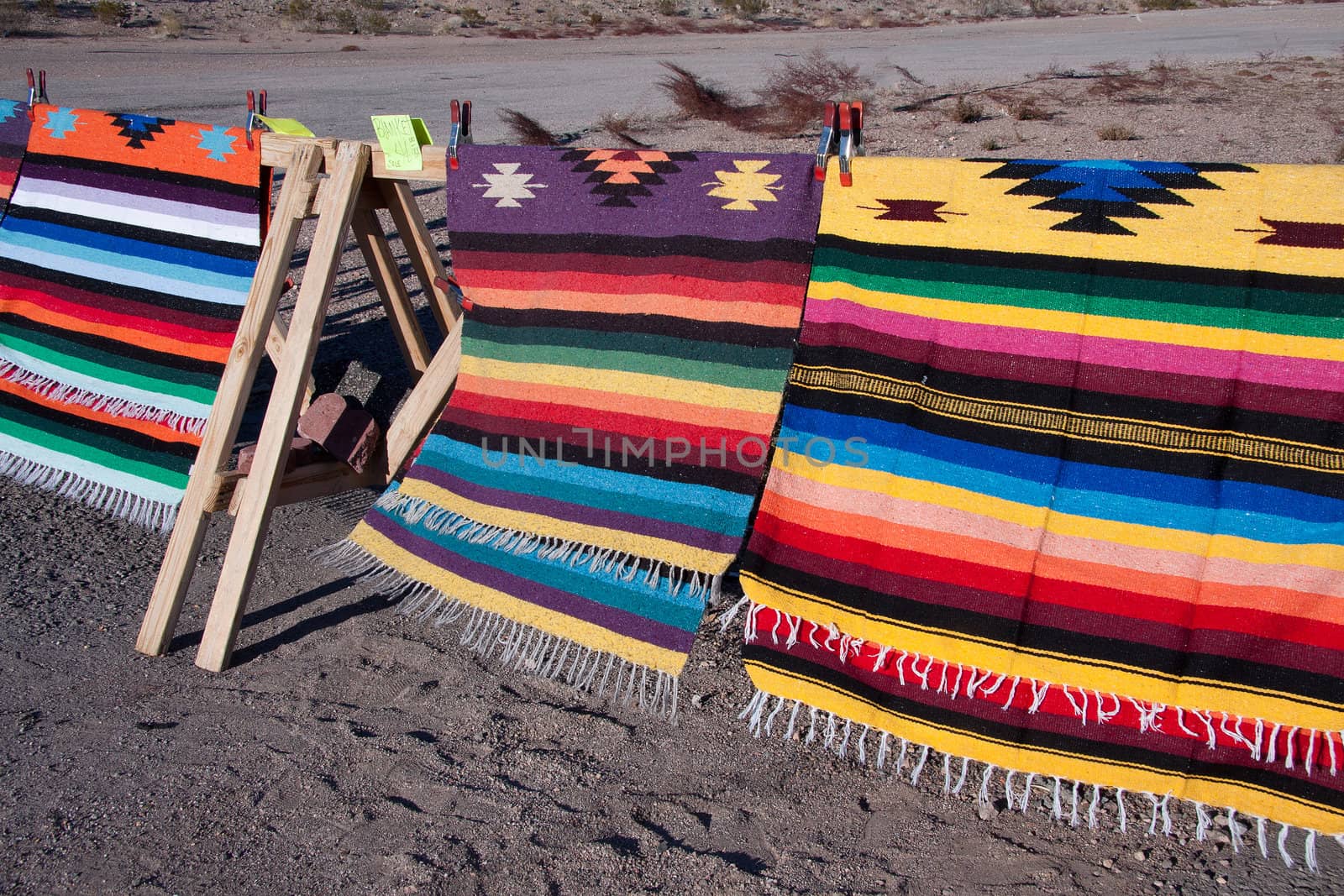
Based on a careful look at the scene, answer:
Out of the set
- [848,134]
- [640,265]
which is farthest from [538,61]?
[848,134]

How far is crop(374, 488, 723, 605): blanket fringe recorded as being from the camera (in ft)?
8.30

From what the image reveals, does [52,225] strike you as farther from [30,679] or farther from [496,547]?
[496,547]

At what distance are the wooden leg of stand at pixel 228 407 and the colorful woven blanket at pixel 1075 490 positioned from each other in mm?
1581

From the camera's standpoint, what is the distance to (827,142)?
2.38m

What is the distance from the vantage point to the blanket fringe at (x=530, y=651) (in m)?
2.64

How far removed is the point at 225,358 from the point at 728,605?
175cm

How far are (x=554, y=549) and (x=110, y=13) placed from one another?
24.7 metres

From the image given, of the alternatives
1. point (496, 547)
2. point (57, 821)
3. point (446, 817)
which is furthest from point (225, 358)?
point (446, 817)

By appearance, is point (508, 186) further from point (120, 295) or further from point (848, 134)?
point (120, 295)

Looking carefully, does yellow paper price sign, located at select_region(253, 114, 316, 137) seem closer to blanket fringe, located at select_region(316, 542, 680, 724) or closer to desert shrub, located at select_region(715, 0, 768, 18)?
blanket fringe, located at select_region(316, 542, 680, 724)

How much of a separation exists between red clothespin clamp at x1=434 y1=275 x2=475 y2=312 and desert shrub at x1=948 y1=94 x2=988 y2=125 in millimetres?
9252

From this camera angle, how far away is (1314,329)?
2.05 meters

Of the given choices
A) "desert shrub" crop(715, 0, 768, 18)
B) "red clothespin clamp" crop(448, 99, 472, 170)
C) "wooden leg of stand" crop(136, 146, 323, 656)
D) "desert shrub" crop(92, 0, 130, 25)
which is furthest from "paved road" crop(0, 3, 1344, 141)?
"red clothespin clamp" crop(448, 99, 472, 170)

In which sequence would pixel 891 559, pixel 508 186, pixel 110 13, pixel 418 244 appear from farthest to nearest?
pixel 110 13 < pixel 418 244 < pixel 508 186 < pixel 891 559
